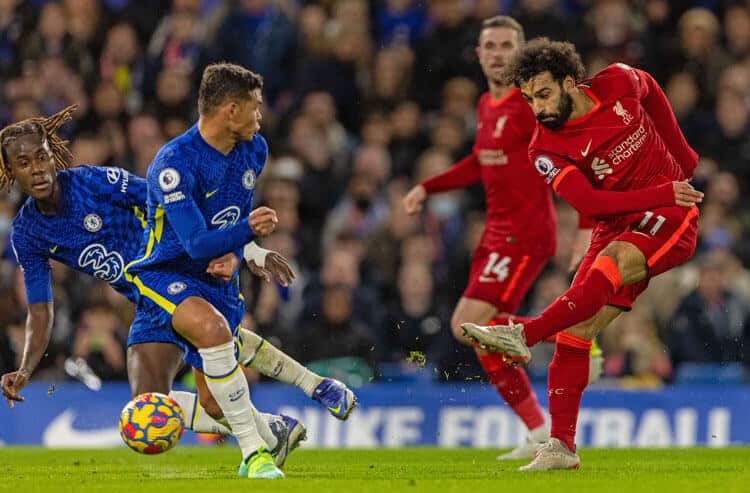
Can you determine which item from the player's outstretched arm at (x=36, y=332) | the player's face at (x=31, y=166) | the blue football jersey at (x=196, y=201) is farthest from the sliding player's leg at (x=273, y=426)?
the player's face at (x=31, y=166)

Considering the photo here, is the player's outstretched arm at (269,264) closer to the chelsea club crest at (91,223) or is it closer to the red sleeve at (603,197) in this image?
the chelsea club crest at (91,223)

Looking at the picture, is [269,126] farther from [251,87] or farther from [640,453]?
[251,87]

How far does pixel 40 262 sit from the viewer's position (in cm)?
838

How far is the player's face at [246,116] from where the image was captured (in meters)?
7.52

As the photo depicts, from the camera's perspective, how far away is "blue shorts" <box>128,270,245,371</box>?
770cm

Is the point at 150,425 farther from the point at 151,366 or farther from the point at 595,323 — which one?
the point at 595,323

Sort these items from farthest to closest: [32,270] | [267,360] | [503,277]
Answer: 1. [503,277]
2. [32,270]
3. [267,360]

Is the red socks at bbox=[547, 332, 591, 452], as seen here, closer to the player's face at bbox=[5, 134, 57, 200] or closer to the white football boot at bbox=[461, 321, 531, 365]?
the white football boot at bbox=[461, 321, 531, 365]

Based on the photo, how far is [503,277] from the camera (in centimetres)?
966

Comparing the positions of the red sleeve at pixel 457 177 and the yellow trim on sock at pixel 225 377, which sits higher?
the red sleeve at pixel 457 177

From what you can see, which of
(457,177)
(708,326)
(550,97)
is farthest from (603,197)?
(708,326)

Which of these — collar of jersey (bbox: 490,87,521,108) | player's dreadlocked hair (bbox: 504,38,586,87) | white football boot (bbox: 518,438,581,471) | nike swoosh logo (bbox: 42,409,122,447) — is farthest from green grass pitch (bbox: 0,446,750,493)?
collar of jersey (bbox: 490,87,521,108)

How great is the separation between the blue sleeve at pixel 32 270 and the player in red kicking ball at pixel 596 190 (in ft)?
8.98

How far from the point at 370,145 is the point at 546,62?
655 centimetres
